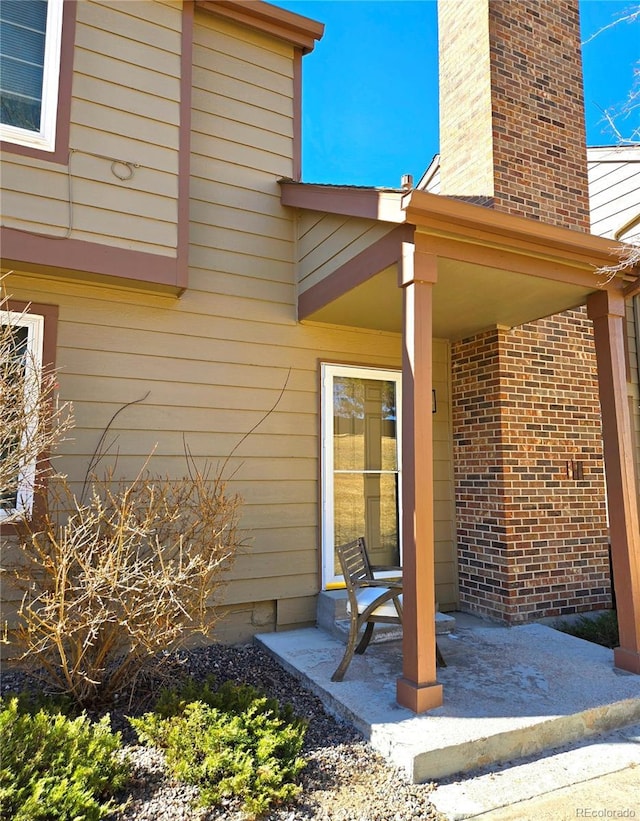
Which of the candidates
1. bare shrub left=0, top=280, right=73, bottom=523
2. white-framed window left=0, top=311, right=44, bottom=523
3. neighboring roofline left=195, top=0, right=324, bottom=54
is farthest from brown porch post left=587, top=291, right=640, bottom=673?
white-framed window left=0, top=311, right=44, bottom=523

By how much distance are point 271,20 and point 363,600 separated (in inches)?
189

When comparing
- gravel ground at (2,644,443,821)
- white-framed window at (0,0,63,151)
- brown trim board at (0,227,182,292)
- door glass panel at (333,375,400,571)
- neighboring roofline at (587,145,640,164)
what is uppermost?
neighboring roofline at (587,145,640,164)

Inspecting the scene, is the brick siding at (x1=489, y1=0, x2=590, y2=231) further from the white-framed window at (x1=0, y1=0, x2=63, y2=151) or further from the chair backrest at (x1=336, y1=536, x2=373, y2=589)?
the white-framed window at (x1=0, y1=0, x2=63, y2=151)

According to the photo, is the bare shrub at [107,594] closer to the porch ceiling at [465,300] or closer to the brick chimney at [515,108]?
the porch ceiling at [465,300]

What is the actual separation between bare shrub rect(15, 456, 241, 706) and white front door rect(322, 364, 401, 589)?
129 cm

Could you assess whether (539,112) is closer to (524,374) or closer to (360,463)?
(524,374)

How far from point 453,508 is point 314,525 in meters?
1.54

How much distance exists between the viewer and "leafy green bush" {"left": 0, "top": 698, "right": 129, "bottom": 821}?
7.23 feet

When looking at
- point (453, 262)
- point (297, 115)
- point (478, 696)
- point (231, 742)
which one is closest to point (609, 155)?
point (297, 115)

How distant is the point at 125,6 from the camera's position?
13.7ft

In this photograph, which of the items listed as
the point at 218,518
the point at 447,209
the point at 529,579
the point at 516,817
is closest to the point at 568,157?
the point at 447,209

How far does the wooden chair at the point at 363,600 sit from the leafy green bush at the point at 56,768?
142 cm

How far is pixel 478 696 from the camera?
328 cm

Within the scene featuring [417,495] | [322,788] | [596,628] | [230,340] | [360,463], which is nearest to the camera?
[322,788]
